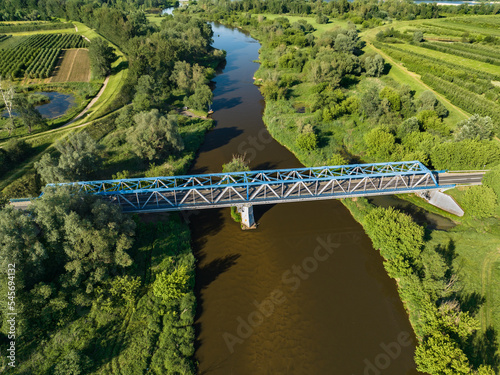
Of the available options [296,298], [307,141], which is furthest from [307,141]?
[296,298]

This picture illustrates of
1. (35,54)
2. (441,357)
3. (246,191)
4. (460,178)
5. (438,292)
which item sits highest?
(35,54)

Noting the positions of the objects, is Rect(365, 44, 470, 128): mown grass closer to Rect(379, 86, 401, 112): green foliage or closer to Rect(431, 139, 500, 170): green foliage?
Rect(379, 86, 401, 112): green foliage

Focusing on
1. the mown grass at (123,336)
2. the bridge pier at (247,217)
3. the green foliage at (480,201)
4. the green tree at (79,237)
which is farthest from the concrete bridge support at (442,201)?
the green tree at (79,237)

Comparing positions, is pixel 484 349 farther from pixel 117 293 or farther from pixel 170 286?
pixel 117 293

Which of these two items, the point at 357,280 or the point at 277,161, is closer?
the point at 357,280

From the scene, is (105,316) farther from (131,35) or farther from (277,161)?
(131,35)

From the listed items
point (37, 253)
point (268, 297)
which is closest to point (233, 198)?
point (268, 297)
